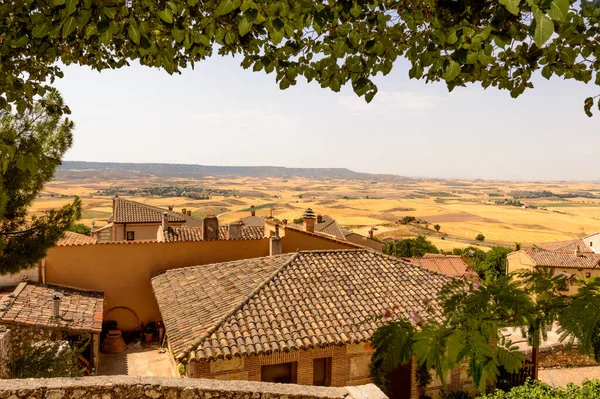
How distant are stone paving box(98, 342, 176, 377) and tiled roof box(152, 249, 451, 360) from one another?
5.83ft

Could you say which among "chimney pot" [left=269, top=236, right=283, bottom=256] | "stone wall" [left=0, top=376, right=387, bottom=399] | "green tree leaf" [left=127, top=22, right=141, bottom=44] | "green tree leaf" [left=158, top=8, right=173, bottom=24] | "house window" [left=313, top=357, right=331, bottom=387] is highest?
"green tree leaf" [left=158, top=8, right=173, bottom=24]

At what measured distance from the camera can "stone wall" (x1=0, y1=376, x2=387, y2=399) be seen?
14.6 ft

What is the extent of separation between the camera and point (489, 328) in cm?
274

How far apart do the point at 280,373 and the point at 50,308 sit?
290 inches

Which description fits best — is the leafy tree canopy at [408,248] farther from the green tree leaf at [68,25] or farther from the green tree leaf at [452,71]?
the green tree leaf at [68,25]

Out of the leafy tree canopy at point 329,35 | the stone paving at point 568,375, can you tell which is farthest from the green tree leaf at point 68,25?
the stone paving at point 568,375

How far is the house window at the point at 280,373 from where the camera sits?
970 cm

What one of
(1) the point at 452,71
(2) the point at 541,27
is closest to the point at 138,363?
(1) the point at 452,71

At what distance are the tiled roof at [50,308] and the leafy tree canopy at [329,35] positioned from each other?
8.74 m

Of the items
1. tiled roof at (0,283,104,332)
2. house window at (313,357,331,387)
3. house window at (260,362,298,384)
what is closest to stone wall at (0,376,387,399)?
house window at (260,362,298,384)

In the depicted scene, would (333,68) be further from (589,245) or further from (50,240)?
(589,245)

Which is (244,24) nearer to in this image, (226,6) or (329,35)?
(226,6)

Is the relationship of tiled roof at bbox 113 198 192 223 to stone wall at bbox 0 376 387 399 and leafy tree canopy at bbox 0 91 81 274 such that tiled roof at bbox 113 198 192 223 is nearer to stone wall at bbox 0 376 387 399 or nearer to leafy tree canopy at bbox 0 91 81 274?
leafy tree canopy at bbox 0 91 81 274

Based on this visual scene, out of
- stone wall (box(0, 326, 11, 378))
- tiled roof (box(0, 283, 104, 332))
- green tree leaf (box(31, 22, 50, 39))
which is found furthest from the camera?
tiled roof (box(0, 283, 104, 332))
